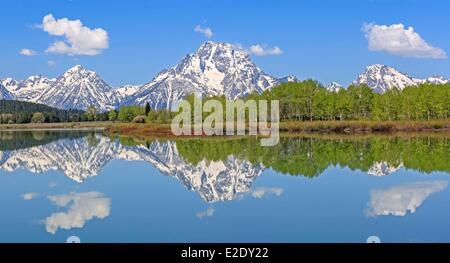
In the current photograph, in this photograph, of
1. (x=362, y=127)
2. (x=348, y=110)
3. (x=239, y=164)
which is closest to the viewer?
(x=239, y=164)

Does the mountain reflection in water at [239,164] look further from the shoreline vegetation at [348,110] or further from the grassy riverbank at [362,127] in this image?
the shoreline vegetation at [348,110]

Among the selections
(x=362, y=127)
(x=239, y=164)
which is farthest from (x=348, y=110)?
(x=239, y=164)

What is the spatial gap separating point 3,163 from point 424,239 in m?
19.5

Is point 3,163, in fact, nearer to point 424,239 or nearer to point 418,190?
point 418,190

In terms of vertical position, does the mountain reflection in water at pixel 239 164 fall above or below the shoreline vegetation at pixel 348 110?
below

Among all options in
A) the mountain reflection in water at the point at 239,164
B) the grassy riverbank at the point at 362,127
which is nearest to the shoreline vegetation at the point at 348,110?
the grassy riverbank at the point at 362,127

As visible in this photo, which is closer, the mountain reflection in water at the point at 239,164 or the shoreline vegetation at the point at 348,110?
the mountain reflection in water at the point at 239,164

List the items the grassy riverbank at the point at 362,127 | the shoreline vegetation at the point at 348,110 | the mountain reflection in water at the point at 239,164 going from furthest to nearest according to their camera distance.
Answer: the shoreline vegetation at the point at 348,110, the grassy riverbank at the point at 362,127, the mountain reflection in water at the point at 239,164

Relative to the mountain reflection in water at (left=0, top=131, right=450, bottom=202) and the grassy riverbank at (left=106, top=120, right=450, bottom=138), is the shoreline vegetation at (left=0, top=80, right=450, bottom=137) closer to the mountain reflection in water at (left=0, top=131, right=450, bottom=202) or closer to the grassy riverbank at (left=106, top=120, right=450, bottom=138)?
the grassy riverbank at (left=106, top=120, right=450, bottom=138)

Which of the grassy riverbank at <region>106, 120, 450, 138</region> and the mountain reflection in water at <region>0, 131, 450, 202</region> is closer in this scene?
the mountain reflection in water at <region>0, 131, 450, 202</region>

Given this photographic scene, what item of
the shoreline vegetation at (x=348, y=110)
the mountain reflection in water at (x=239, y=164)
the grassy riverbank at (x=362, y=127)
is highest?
the shoreline vegetation at (x=348, y=110)

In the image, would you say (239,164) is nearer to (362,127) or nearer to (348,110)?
(362,127)

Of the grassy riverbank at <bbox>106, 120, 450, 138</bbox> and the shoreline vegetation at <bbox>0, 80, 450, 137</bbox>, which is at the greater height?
the shoreline vegetation at <bbox>0, 80, 450, 137</bbox>

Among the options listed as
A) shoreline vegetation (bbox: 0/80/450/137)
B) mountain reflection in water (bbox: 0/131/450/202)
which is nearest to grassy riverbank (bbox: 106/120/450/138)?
shoreline vegetation (bbox: 0/80/450/137)
